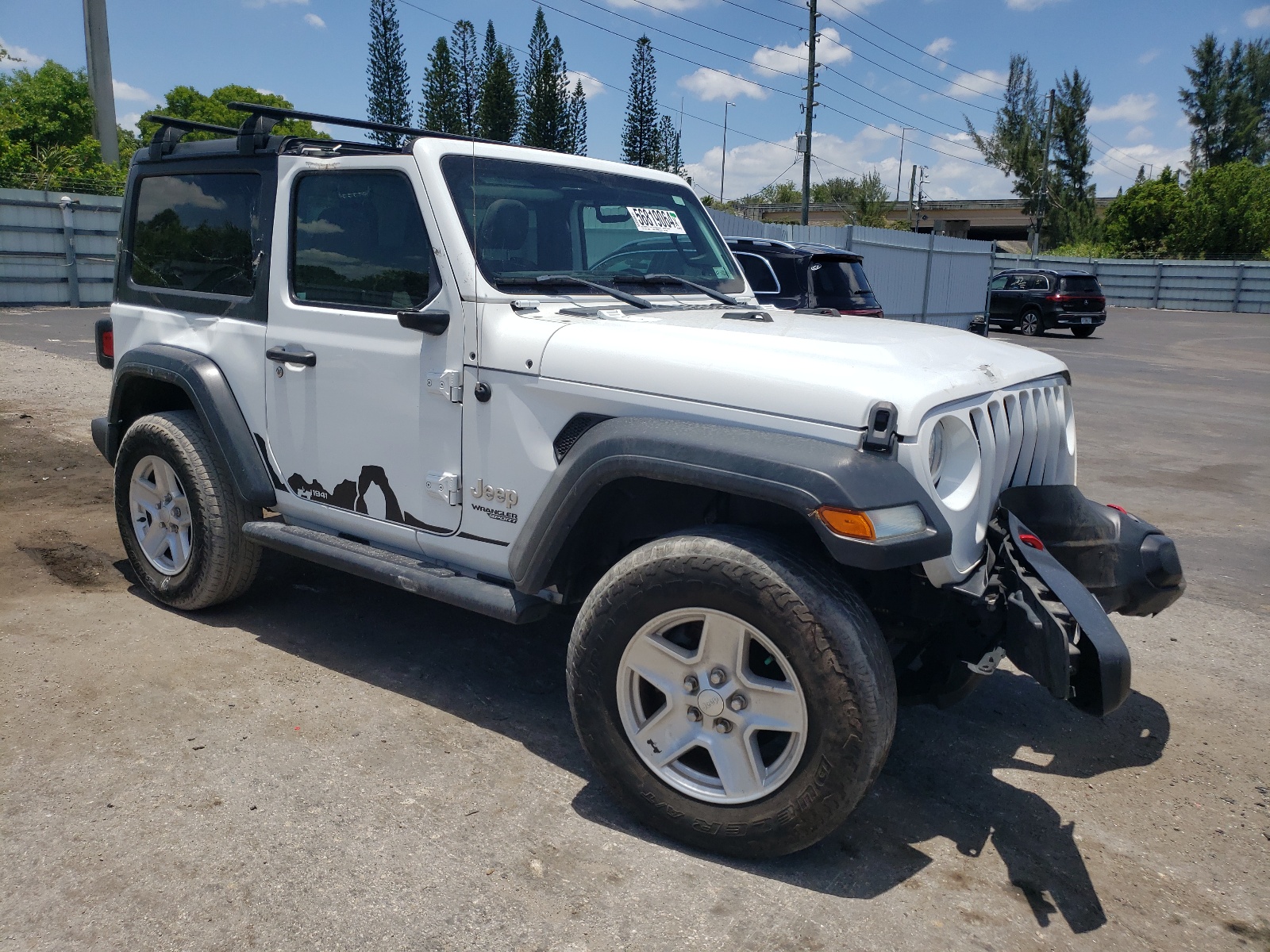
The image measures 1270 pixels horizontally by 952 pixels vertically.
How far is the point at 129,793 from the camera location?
3131 millimetres

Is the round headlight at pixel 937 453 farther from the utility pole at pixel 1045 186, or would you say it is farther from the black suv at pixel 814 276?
the utility pole at pixel 1045 186

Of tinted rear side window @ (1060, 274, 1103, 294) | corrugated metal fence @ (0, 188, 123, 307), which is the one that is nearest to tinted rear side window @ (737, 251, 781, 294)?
corrugated metal fence @ (0, 188, 123, 307)

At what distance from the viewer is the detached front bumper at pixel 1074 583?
104 inches

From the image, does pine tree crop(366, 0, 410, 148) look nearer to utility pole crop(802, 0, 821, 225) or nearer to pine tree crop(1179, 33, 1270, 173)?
utility pole crop(802, 0, 821, 225)

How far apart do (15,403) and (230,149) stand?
23.1 ft

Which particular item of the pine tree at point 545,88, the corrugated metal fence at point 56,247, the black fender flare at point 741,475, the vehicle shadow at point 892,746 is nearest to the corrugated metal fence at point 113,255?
the corrugated metal fence at point 56,247

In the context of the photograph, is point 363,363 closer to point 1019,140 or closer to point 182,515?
point 182,515

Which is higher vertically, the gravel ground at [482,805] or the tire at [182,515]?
the tire at [182,515]

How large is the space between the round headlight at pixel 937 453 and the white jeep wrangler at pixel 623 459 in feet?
0.05

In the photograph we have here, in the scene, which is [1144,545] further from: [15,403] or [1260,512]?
[15,403]

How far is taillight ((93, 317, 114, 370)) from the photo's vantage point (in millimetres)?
5027

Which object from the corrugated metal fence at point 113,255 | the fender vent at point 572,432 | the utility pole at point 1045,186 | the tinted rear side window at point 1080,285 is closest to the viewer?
the fender vent at point 572,432

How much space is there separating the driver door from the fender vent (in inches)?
16.8

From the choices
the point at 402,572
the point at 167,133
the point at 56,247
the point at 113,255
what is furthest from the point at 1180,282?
the point at 402,572
